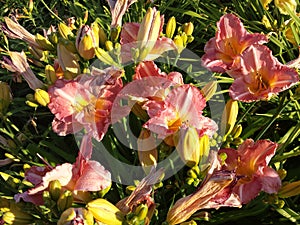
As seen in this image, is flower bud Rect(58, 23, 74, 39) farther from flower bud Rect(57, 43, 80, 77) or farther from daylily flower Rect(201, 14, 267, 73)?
daylily flower Rect(201, 14, 267, 73)

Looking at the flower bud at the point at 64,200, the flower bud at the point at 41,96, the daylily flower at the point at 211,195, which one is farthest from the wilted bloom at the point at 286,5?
the flower bud at the point at 64,200

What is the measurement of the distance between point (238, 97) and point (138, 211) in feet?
1.13

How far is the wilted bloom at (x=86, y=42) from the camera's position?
1118 mm

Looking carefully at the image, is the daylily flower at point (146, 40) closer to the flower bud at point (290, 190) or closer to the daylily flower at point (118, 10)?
the daylily flower at point (118, 10)

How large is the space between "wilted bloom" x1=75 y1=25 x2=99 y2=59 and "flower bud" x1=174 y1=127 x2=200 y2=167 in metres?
0.32

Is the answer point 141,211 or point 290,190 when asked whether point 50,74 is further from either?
point 290,190

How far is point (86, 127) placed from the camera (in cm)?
102

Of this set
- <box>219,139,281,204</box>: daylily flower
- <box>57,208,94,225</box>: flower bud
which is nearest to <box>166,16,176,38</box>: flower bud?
<box>219,139,281,204</box>: daylily flower

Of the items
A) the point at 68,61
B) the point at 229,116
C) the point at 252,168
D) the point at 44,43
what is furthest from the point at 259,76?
the point at 44,43

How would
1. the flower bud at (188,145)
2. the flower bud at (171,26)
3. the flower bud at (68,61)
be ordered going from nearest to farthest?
the flower bud at (188,145) < the flower bud at (68,61) < the flower bud at (171,26)

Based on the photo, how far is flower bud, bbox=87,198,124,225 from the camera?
0.87m

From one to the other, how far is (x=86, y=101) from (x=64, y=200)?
0.25 metres

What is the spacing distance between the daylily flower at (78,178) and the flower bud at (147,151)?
0.09 m

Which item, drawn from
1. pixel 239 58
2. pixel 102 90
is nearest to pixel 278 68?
pixel 239 58
